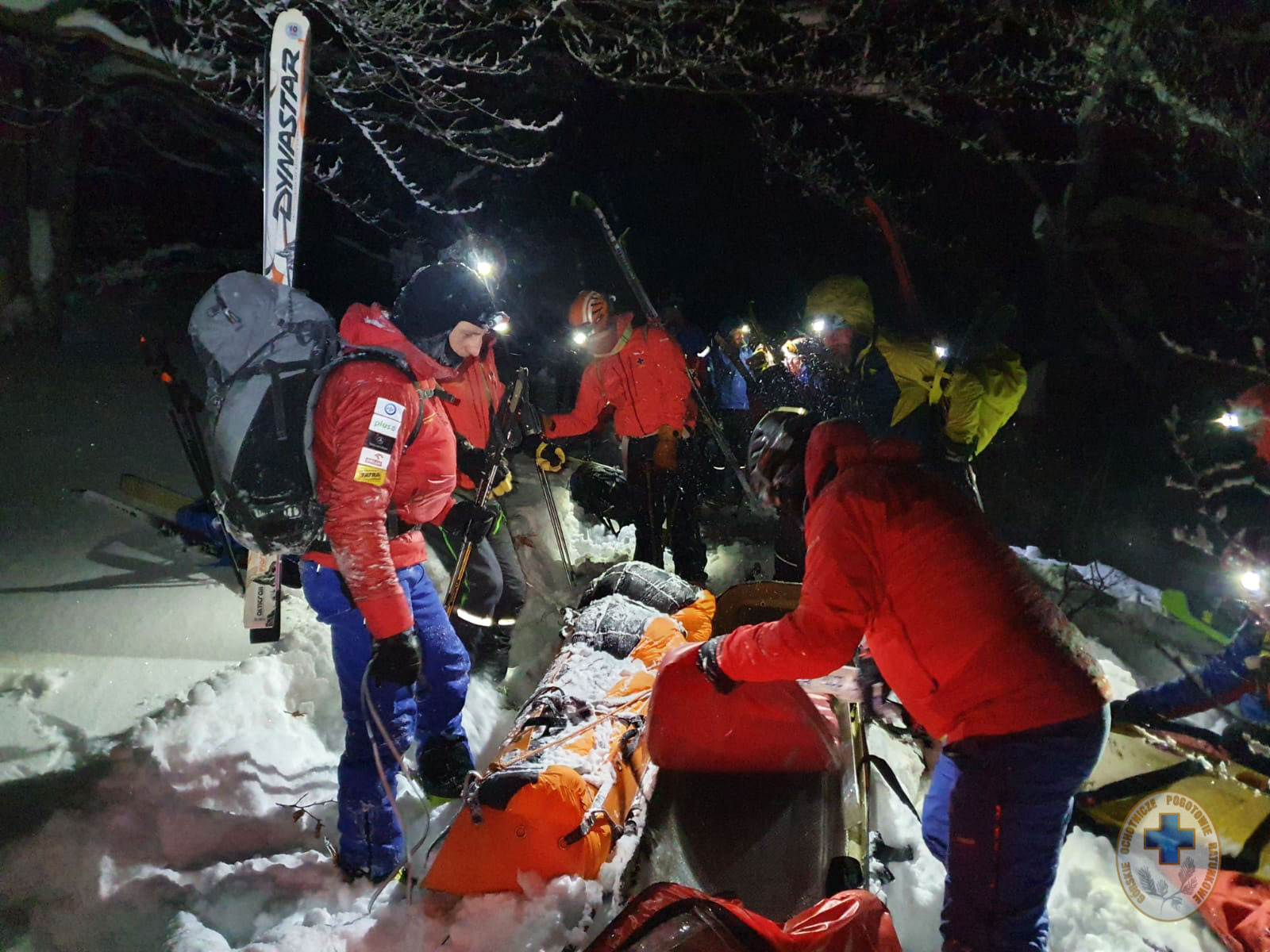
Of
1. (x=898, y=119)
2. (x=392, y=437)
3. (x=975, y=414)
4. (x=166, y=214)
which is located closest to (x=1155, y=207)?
(x=898, y=119)

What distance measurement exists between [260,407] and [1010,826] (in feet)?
8.78

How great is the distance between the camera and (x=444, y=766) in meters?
3.19

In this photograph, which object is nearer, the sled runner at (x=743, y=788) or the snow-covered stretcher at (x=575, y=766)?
the snow-covered stretcher at (x=575, y=766)

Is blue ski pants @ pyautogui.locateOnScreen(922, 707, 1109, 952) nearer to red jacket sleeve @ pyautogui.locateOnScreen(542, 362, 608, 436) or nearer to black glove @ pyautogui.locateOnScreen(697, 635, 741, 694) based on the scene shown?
black glove @ pyautogui.locateOnScreen(697, 635, 741, 694)

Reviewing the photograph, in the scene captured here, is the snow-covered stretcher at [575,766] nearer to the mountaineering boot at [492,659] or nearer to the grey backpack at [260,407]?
the mountaineering boot at [492,659]

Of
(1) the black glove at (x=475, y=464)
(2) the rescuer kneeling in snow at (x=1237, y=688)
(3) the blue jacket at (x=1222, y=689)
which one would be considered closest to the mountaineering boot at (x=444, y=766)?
(1) the black glove at (x=475, y=464)

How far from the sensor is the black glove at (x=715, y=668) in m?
2.43

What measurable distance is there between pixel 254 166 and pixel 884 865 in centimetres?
1503

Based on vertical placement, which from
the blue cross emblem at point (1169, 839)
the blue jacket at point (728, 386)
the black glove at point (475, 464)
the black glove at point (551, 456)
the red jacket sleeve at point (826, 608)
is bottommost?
the blue cross emblem at point (1169, 839)

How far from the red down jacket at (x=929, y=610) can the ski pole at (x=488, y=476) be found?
2.38m

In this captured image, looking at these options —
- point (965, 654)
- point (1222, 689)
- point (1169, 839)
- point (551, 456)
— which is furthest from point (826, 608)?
point (551, 456)

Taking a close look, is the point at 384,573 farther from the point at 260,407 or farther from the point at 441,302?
the point at 441,302

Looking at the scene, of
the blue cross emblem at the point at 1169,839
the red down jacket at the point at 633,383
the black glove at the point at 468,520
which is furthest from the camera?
the red down jacket at the point at 633,383

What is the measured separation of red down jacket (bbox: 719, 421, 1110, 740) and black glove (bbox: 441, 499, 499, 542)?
2329 millimetres
